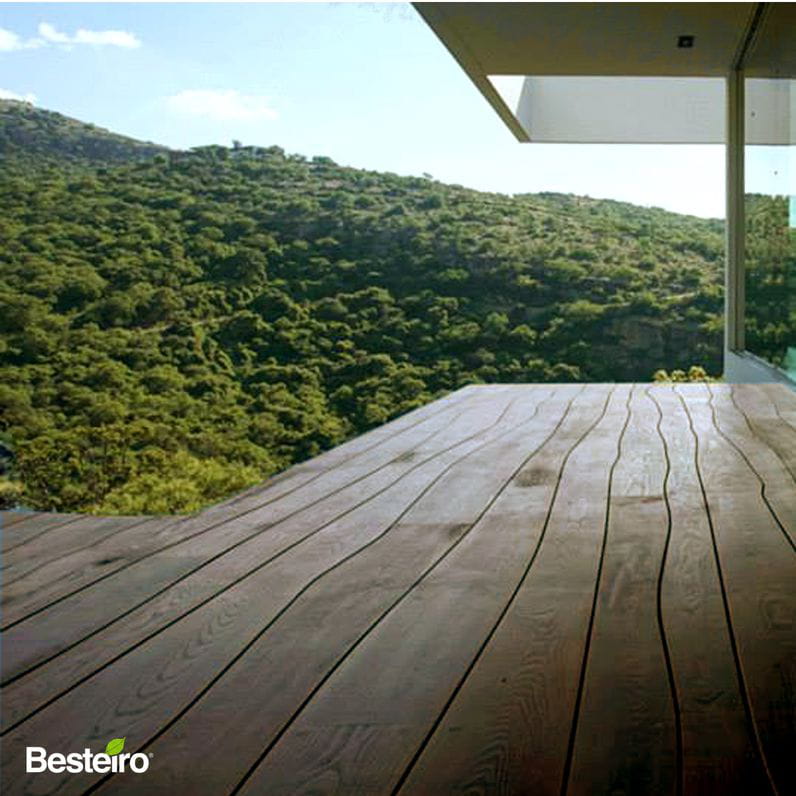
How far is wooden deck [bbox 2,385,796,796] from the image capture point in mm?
1229

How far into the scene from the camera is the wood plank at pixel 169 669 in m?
1.33

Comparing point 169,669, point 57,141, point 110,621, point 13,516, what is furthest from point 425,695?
point 57,141

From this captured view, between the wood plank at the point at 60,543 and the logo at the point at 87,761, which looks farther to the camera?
the wood plank at the point at 60,543

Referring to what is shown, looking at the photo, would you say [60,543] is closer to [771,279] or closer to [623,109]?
[771,279]

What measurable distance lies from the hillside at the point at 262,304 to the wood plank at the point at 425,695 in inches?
550

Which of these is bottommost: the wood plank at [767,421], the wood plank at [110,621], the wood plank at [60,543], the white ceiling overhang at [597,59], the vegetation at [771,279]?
the wood plank at [767,421]

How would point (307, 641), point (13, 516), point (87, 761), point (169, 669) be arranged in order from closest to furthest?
point (87, 761), point (169, 669), point (307, 641), point (13, 516)

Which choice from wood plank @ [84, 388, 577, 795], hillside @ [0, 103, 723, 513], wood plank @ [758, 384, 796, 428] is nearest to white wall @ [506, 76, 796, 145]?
wood plank @ [758, 384, 796, 428]

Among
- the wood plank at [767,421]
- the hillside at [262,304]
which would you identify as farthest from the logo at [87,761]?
the hillside at [262,304]

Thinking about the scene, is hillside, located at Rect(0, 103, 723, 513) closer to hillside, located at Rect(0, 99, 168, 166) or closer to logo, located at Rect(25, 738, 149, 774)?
hillside, located at Rect(0, 99, 168, 166)

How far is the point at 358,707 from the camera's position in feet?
4.56

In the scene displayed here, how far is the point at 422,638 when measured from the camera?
1662 millimetres

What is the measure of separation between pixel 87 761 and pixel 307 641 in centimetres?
46

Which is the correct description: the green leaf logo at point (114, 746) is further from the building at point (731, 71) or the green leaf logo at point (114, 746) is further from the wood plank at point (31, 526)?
the building at point (731, 71)
